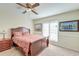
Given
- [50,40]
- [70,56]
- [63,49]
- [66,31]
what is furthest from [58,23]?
[70,56]

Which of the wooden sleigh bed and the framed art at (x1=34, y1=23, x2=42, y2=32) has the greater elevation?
the framed art at (x1=34, y1=23, x2=42, y2=32)

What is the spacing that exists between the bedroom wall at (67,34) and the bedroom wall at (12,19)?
0.74 feet

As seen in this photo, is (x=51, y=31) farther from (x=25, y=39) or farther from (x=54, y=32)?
(x=25, y=39)

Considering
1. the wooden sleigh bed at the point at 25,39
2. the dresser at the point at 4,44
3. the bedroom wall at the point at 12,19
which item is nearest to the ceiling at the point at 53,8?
the bedroom wall at the point at 12,19

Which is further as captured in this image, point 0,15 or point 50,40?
point 50,40

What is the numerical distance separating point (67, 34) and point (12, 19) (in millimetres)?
1318

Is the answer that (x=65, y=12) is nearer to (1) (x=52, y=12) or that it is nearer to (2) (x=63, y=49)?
(1) (x=52, y=12)

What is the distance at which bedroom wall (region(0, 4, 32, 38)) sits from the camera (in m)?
2.04

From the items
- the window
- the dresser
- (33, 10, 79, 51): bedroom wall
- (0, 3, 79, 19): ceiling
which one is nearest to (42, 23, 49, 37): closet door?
the window

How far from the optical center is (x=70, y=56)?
1.87 metres

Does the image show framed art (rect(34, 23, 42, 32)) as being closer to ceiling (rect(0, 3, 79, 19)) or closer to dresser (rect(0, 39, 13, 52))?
ceiling (rect(0, 3, 79, 19))

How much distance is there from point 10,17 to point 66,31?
1.33 meters

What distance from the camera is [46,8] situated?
6.73 feet

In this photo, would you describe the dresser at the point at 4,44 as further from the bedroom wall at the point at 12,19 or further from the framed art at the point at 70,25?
the framed art at the point at 70,25
